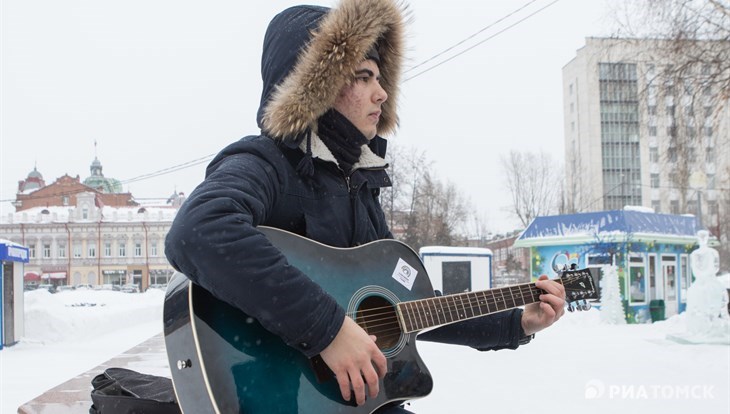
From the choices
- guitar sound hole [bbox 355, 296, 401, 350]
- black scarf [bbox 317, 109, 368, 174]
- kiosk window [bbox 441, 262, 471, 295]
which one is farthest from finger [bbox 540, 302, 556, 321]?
kiosk window [bbox 441, 262, 471, 295]

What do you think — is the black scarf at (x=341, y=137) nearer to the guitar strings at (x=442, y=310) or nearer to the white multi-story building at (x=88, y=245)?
the guitar strings at (x=442, y=310)

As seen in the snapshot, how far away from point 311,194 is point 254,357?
1.70 ft

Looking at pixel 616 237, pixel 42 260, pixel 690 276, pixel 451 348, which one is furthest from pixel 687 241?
pixel 42 260

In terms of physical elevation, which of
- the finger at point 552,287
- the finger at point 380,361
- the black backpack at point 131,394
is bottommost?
the black backpack at point 131,394

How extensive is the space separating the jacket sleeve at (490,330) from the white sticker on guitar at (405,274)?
32 cm

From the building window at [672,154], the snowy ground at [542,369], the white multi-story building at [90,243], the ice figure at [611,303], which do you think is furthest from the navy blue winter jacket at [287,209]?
the white multi-story building at [90,243]

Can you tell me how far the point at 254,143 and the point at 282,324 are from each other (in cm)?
58

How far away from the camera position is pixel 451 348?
9.92 meters

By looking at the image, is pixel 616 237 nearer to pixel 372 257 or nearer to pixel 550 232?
pixel 550 232

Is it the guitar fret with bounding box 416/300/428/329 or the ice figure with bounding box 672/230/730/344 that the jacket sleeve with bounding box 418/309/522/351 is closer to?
the guitar fret with bounding box 416/300/428/329

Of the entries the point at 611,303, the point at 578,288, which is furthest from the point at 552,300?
the point at 611,303

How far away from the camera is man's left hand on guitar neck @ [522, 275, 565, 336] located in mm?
2273

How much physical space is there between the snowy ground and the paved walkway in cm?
35

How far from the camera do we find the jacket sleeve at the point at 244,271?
1.46m
